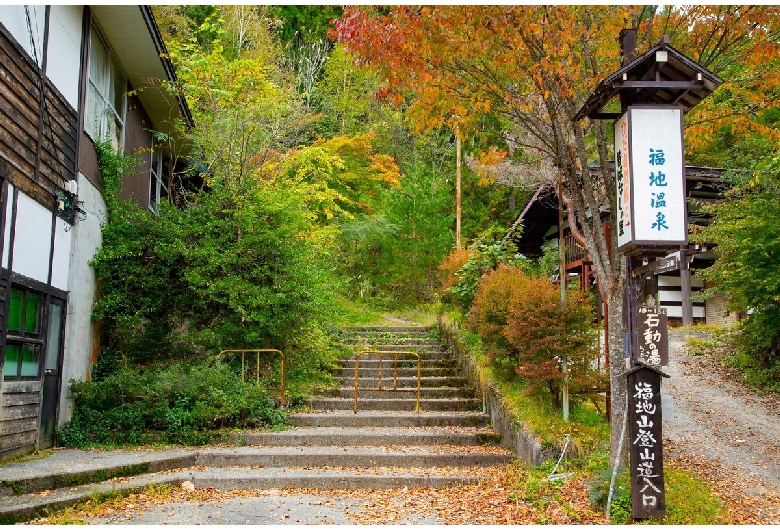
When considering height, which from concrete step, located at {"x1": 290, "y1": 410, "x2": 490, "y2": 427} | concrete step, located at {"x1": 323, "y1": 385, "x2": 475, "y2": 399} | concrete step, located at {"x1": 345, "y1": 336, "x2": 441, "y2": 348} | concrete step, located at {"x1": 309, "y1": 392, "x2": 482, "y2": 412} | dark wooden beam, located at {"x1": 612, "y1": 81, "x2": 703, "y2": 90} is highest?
dark wooden beam, located at {"x1": 612, "y1": 81, "x2": 703, "y2": 90}

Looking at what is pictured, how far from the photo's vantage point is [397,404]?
12.0 meters

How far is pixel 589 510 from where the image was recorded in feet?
22.1

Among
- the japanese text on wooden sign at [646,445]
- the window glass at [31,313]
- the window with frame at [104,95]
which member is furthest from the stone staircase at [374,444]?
the window with frame at [104,95]

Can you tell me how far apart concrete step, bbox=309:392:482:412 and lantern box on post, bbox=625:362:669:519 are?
5496 mm

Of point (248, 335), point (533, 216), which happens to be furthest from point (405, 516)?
point (533, 216)

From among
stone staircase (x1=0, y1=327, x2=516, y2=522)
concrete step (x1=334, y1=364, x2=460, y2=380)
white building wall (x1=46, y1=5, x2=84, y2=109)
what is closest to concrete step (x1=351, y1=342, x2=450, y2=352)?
concrete step (x1=334, y1=364, x2=460, y2=380)

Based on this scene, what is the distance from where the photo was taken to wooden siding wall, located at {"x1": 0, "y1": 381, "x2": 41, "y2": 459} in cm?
805

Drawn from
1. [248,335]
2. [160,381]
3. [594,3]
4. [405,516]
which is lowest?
[405,516]

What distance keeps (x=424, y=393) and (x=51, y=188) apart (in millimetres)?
7343

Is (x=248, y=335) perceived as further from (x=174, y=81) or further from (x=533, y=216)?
(x=533, y=216)

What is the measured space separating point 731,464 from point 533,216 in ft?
54.7

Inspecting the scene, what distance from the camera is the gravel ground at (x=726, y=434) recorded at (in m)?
7.63

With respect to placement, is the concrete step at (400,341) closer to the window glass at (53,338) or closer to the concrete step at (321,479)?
the concrete step at (321,479)

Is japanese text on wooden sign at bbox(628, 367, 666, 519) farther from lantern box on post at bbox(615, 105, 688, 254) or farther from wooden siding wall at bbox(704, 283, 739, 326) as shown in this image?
wooden siding wall at bbox(704, 283, 739, 326)
